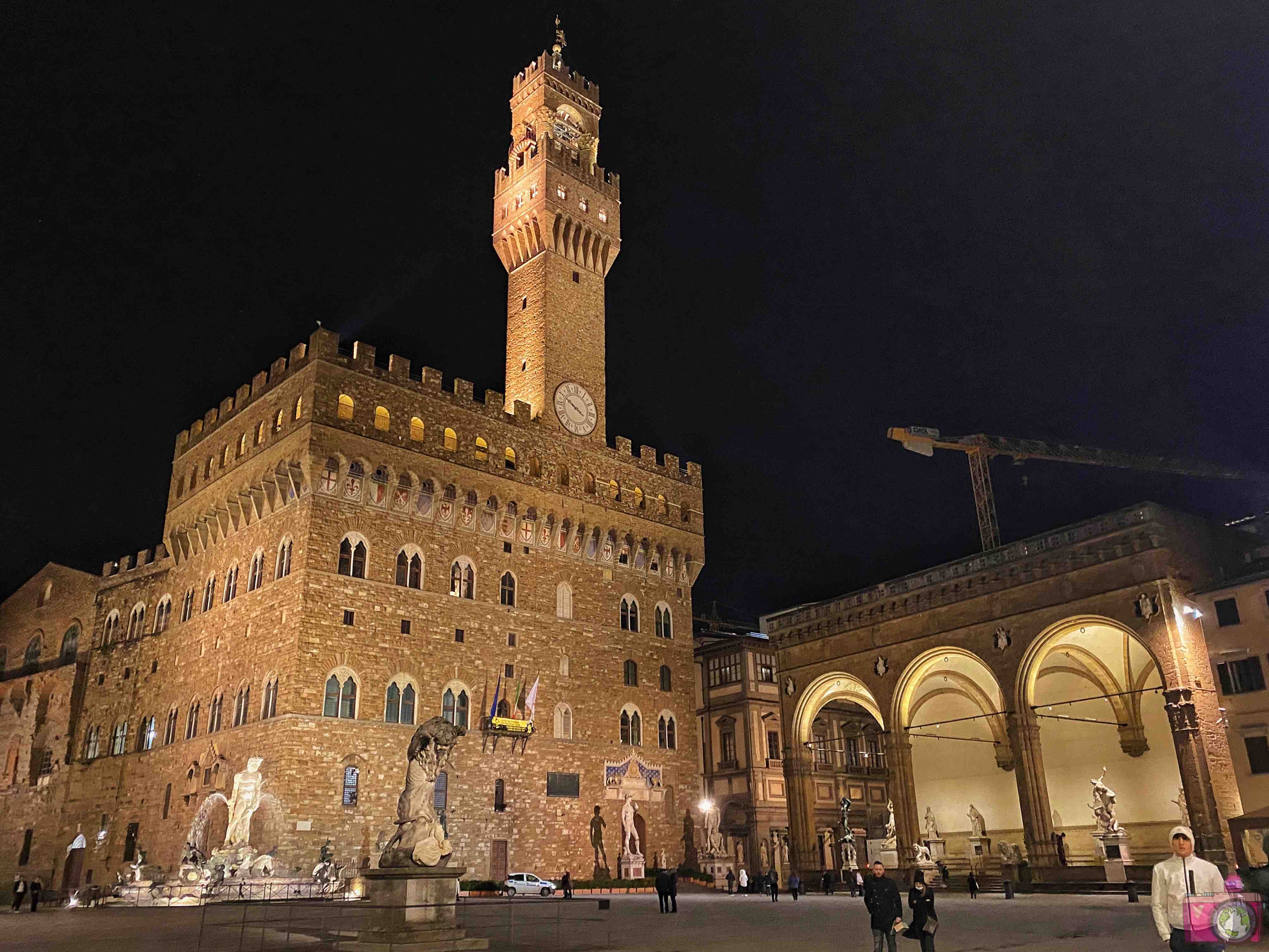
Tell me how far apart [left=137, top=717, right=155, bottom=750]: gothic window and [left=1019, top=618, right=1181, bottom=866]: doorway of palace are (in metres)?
30.2

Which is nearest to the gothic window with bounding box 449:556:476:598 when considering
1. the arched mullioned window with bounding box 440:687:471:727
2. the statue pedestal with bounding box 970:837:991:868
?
the arched mullioned window with bounding box 440:687:471:727

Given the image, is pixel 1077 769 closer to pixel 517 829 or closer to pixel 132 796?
pixel 517 829

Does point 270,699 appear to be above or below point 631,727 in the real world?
above

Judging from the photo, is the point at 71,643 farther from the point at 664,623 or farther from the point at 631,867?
the point at 631,867

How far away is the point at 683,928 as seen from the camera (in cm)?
1717

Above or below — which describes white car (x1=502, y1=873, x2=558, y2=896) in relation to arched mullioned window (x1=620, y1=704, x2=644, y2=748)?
below

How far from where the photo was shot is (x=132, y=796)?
1359 inches

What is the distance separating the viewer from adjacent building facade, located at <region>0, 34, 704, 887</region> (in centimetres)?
3030

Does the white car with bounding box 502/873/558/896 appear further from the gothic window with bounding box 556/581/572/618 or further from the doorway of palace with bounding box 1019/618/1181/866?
the doorway of palace with bounding box 1019/618/1181/866

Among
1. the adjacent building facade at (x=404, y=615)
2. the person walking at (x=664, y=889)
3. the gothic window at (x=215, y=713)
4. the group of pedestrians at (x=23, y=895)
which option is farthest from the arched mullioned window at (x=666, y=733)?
the group of pedestrians at (x=23, y=895)

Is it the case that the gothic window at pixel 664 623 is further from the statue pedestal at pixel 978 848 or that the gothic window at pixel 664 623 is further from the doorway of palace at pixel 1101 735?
the doorway of palace at pixel 1101 735

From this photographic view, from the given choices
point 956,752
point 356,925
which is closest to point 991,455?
point 956,752

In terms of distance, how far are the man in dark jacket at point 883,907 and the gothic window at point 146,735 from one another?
31.6m

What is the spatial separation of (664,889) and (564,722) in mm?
14365
